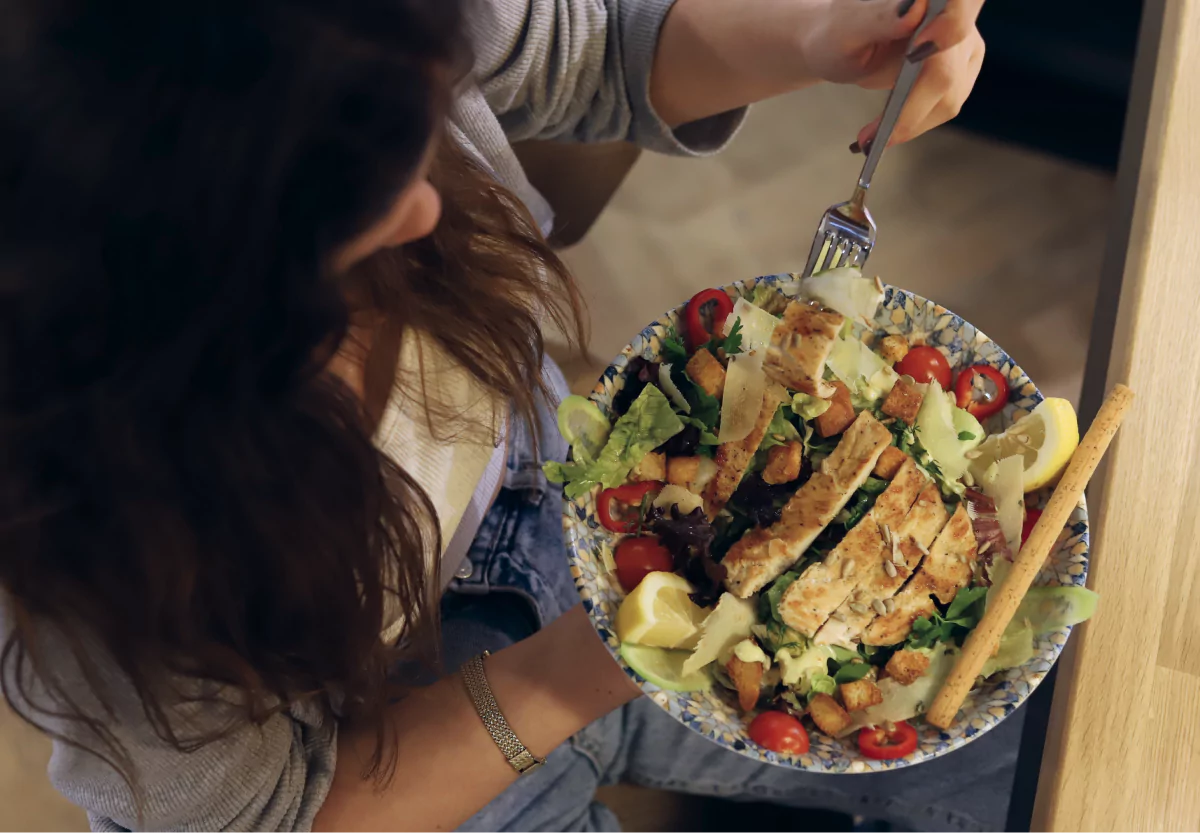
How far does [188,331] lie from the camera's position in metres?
0.50

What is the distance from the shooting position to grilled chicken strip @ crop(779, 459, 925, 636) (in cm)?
91

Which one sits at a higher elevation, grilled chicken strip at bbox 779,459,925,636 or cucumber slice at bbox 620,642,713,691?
grilled chicken strip at bbox 779,459,925,636

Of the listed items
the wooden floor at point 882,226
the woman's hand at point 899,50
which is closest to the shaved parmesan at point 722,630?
the woman's hand at point 899,50

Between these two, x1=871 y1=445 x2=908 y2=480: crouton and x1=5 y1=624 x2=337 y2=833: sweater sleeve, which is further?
x1=871 y1=445 x2=908 y2=480: crouton

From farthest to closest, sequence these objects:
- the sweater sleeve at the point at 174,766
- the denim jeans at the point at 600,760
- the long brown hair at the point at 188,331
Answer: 1. the denim jeans at the point at 600,760
2. the sweater sleeve at the point at 174,766
3. the long brown hair at the point at 188,331

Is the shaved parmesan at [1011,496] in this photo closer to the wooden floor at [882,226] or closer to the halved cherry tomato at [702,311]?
the halved cherry tomato at [702,311]

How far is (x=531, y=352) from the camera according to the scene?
3.33 ft

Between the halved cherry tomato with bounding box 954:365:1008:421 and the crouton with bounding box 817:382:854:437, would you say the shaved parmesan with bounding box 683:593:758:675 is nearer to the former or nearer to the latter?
the crouton with bounding box 817:382:854:437

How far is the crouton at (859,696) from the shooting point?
885 mm

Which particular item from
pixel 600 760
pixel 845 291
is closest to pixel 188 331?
pixel 845 291

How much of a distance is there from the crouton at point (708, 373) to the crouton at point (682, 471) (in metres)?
0.09

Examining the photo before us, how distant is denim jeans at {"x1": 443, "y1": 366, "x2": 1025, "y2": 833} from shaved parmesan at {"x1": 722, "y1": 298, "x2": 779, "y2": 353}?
1.14 ft

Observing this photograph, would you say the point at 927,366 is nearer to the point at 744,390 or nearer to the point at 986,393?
the point at 986,393

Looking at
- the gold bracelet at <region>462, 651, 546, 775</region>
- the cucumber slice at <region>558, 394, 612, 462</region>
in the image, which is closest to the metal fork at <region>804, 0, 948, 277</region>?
the cucumber slice at <region>558, 394, 612, 462</region>
